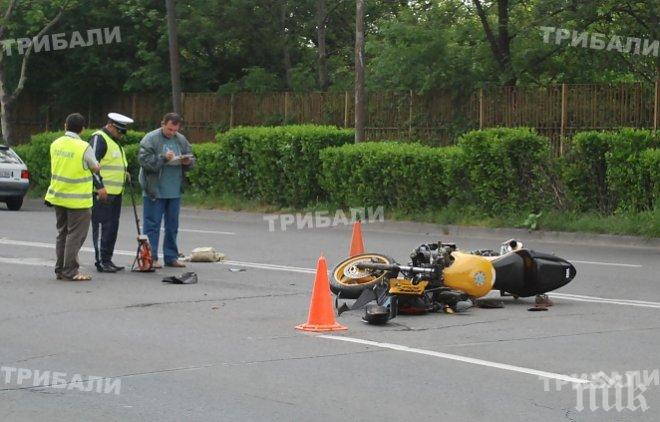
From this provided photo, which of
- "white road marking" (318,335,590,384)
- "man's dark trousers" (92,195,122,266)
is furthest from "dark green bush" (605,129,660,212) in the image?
"white road marking" (318,335,590,384)

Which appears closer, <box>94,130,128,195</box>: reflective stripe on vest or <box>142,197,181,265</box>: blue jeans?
<box>94,130,128,195</box>: reflective stripe on vest

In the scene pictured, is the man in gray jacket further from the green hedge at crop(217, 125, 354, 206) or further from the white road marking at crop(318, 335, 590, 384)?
the green hedge at crop(217, 125, 354, 206)

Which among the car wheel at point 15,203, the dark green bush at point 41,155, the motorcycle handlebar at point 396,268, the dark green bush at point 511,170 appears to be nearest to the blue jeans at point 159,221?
the motorcycle handlebar at point 396,268

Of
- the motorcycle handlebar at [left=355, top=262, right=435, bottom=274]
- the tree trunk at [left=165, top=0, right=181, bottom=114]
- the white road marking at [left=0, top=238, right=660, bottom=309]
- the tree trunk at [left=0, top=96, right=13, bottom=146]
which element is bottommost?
the white road marking at [left=0, top=238, right=660, bottom=309]

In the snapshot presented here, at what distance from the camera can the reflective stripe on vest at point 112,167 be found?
1472 centimetres

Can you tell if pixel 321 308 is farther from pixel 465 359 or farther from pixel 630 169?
pixel 630 169

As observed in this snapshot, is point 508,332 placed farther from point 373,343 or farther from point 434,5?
point 434,5

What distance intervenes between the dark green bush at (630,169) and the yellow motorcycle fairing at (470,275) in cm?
913

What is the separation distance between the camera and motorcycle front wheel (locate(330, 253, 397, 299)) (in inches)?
467

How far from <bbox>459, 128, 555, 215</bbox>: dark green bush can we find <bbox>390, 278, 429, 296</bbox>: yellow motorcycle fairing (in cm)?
1070

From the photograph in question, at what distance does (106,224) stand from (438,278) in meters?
4.73

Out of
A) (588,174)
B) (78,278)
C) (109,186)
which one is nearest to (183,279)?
(78,278)

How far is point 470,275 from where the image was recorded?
11805mm

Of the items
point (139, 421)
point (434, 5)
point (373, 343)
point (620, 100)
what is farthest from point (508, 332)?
point (434, 5)
